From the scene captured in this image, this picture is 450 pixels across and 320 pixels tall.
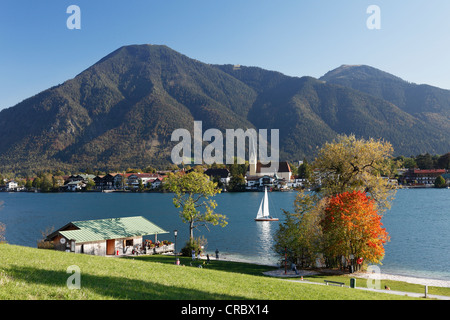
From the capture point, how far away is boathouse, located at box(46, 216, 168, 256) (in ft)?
118

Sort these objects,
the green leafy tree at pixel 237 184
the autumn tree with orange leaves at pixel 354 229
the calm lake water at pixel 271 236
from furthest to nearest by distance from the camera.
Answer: the green leafy tree at pixel 237 184
the calm lake water at pixel 271 236
the autumn tree with orange leaves at pixel 354 229

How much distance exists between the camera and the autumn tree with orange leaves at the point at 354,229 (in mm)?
30547

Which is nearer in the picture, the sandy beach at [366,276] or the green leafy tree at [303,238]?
the sandy beach at [366,276]

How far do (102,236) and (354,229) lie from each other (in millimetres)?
25089

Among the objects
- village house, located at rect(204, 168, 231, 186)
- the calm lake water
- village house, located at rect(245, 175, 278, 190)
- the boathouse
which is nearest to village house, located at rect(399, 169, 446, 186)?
village house, located at rect(245, 175, 278, 190)

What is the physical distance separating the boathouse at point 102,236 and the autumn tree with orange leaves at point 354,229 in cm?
2120

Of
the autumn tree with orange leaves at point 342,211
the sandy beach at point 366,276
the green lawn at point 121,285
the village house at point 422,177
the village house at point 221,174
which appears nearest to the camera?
the green lawn at point 121,285

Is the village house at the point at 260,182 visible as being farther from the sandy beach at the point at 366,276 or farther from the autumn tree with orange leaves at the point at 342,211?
the sandy beach at the point at 366,276

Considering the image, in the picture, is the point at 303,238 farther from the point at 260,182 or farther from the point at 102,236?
the point at 260,182

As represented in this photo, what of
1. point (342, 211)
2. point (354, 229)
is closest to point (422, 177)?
point (354, 229)

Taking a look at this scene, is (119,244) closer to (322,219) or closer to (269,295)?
(322,219)

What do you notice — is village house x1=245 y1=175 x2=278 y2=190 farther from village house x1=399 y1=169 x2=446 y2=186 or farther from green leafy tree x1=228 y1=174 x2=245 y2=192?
village house x1=399 y1=169 x2=446 y2=186

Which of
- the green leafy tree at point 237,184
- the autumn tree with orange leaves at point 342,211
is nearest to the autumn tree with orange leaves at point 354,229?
the autumn tree with orange leaves at point 342,211
